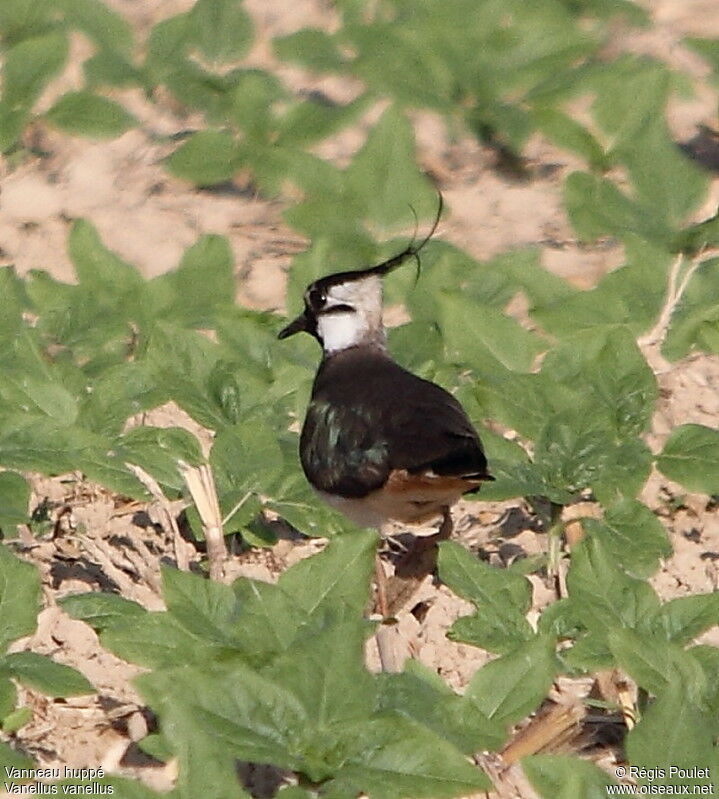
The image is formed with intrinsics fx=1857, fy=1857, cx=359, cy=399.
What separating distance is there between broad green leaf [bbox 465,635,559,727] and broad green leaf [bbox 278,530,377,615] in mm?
325

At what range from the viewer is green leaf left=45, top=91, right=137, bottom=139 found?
7555 millimetres

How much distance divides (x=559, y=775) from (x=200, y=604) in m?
0.95

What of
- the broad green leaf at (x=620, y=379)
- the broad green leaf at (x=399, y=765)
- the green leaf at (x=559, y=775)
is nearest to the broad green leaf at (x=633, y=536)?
the broad green leaf at (x=620, y=379)

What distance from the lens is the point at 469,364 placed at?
5887 millimetres

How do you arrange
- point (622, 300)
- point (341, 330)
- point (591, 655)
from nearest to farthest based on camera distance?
1. point (591, 655)
2. point (341, 330)
3. point (622, 300)

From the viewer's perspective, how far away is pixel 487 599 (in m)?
4.59

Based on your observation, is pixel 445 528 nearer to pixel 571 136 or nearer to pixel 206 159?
pixel 571 136

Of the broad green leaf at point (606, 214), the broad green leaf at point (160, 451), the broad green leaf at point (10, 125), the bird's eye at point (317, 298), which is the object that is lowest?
the broad green leaf at point (606, 214)

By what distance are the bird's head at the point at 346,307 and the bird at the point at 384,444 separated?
4.5 inches

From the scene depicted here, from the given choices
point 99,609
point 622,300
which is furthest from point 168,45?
point 99,609

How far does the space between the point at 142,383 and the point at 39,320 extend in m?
0.89

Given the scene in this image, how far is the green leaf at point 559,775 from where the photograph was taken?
367 centimetres

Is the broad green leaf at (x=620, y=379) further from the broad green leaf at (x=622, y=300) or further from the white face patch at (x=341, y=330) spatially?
the white face patch at (x=341, y=330)

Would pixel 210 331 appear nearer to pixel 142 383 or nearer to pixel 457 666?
pixel 142 383
